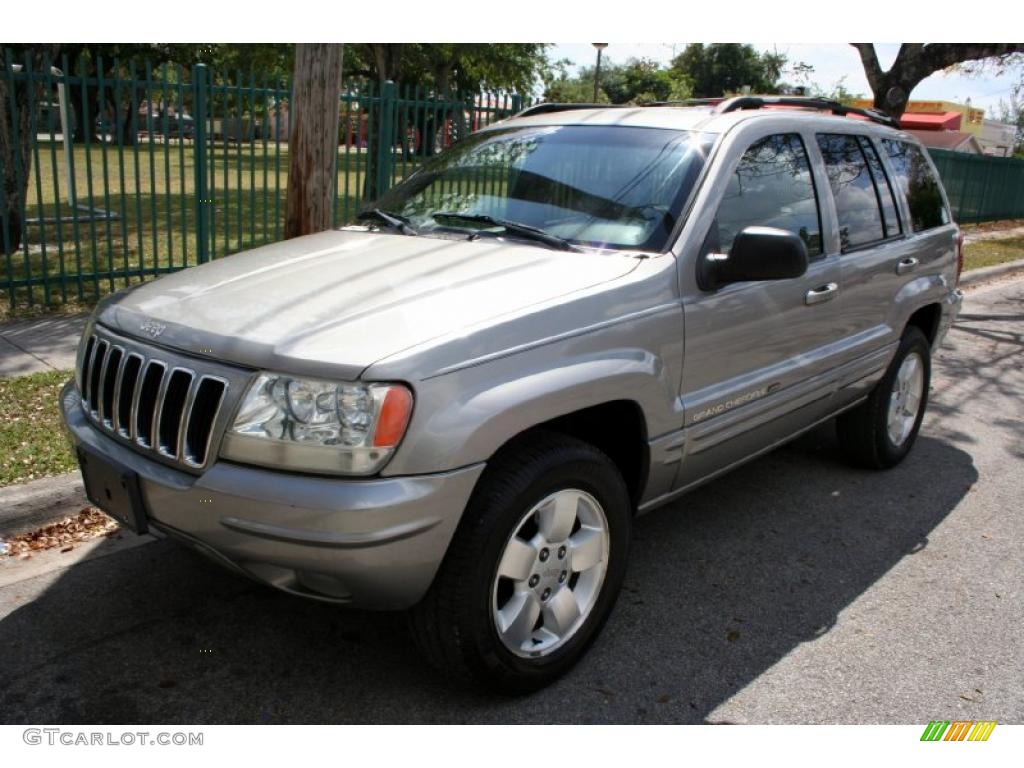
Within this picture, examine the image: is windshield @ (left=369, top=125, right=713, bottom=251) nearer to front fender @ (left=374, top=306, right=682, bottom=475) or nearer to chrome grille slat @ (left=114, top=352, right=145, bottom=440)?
front fender @ (left=374, top=306, right=682, bottom=475)

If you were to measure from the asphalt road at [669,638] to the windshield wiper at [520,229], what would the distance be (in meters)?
1.41

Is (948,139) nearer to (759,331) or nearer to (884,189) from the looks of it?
(884,189)

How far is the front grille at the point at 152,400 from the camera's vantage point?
2604 millimetres

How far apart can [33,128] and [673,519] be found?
669 cm

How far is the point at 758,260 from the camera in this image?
3221mm

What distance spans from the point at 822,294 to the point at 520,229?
1.42m

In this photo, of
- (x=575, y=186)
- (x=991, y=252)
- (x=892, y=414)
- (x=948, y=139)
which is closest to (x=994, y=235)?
(x=991, y=252)

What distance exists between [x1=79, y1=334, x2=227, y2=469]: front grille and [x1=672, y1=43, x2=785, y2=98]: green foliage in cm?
7103

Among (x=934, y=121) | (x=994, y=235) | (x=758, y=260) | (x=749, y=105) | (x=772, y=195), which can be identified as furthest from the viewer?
(x=934, y=121)

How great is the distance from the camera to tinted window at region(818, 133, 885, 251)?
4.23 meters

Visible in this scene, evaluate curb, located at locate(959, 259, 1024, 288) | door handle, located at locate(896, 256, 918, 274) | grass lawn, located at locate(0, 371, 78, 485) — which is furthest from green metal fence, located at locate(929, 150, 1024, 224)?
grass lawn, located at locate(0, 371, 78, 485)

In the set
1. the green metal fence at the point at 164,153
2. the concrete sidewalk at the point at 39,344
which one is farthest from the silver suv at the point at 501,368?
the green metal fence at the point at 164,153

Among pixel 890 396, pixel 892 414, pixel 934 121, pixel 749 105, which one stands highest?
pixel 934 121

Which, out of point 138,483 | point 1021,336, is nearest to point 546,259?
point 138,483
